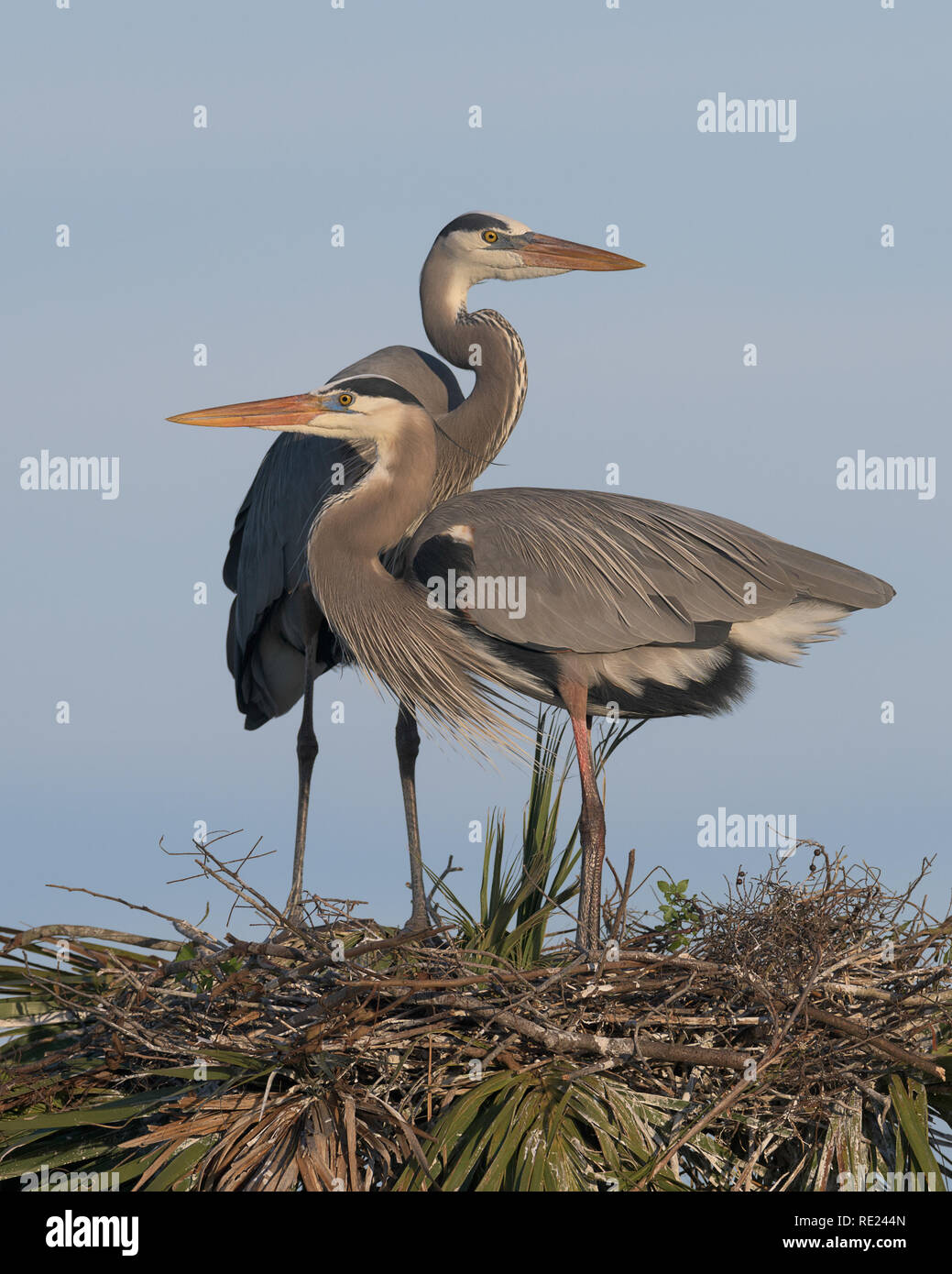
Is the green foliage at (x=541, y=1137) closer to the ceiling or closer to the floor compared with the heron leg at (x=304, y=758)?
closer to the floor

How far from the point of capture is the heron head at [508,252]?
7789 mm

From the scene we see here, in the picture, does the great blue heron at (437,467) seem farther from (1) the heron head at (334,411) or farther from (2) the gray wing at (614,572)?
(2) the gray wing at (614,572)

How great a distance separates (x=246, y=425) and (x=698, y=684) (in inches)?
86.3

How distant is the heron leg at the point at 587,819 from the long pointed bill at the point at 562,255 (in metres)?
2.44

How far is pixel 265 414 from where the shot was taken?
21.7ft

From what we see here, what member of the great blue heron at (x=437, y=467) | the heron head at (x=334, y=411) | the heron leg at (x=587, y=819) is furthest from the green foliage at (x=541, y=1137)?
the heron head at (x=334, y=411)

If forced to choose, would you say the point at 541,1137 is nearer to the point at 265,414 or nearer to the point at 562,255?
the point at 265,414

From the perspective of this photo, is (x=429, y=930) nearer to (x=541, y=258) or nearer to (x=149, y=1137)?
(x=149, y=1137)

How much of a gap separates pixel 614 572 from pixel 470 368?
156cm

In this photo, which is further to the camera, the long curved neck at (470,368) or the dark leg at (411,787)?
the long curved neck at (470,368)

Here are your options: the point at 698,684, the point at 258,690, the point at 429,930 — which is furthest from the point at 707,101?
the point at 429,930
